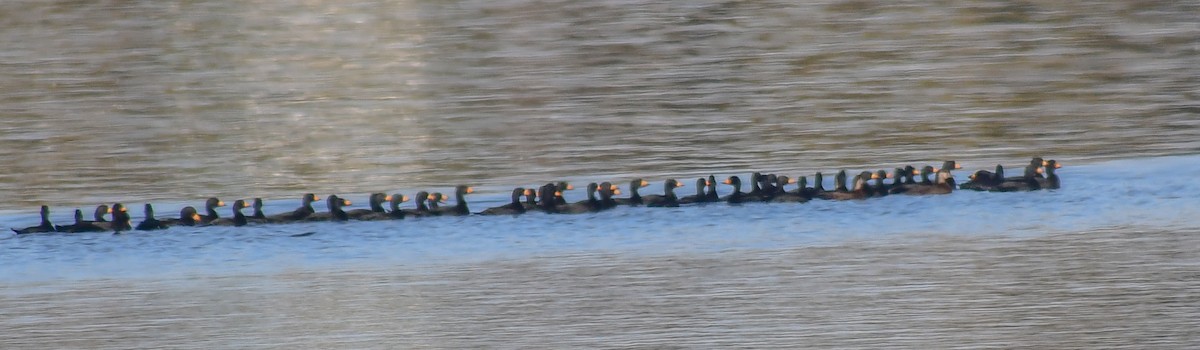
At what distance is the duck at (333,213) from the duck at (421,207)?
0.77ft

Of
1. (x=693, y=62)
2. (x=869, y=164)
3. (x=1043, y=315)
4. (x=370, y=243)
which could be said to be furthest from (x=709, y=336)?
(x=693, y=62)

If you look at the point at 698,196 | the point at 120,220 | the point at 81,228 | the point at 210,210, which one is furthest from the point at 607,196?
the point at 81,228

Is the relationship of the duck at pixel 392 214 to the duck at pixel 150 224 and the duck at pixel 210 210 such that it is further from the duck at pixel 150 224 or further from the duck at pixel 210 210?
the duck at pixel 150 224

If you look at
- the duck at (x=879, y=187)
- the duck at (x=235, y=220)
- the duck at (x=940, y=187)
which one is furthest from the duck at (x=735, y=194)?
the duck at (x=235, y=220)

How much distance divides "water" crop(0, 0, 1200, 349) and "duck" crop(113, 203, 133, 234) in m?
0.07

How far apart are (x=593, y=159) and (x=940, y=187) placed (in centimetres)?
139

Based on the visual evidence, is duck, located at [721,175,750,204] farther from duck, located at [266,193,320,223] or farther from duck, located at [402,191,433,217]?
duck, located at [266,193,320,223]

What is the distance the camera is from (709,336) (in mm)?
3676

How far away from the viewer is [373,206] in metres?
5.40

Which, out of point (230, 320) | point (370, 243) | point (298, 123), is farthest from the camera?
point (298, 123)

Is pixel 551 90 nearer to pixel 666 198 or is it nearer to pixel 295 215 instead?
pixel 666 198

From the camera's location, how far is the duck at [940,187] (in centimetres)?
515

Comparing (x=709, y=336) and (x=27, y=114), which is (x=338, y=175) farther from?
(x=709, y=336)

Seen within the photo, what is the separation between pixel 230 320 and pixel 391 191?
1.60m
